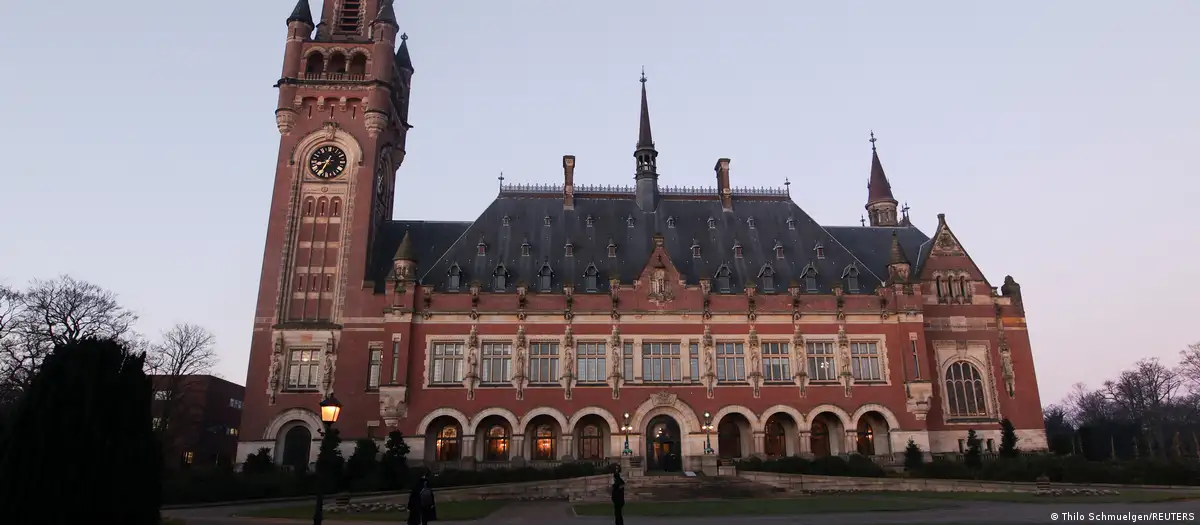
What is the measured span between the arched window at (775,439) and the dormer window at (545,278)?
55.3 feet

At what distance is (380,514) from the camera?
A: 89.6 ft

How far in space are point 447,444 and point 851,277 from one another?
2909cm

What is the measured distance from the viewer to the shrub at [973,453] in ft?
133

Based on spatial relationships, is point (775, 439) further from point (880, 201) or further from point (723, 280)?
point (880, 201)

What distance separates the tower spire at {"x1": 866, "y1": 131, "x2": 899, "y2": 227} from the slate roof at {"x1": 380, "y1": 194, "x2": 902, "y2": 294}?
6.82 meters

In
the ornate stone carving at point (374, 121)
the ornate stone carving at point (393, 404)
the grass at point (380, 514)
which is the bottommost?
the grass at point (380, 514)

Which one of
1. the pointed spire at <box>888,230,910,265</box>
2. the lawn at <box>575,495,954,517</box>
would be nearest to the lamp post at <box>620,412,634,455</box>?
the lawn at <box>575,495,954,517</box>

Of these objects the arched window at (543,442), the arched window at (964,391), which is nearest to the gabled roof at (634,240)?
the arched window at (964,391)

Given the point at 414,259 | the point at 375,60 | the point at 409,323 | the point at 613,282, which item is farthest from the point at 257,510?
the point at 375,60

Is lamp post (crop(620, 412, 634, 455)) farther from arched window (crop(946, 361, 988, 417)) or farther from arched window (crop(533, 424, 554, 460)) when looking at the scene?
arched window (crop(946, 361, 988, 417))

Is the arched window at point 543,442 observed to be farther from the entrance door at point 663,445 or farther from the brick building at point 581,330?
the entrance door at point 663,445

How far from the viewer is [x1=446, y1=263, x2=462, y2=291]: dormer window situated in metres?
46.9

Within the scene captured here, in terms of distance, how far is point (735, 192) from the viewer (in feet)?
184

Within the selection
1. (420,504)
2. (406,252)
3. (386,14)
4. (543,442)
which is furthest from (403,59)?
(420,504)
